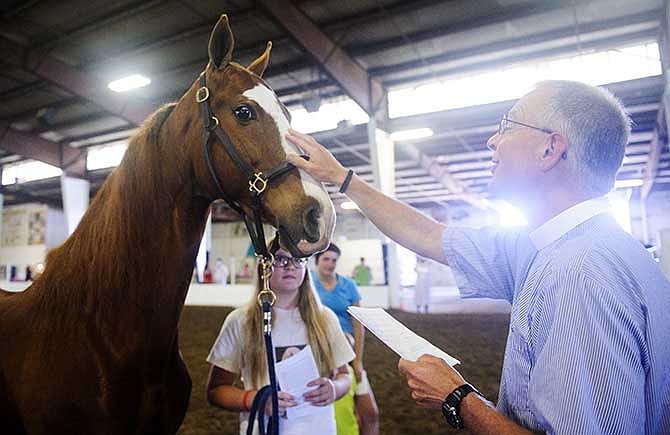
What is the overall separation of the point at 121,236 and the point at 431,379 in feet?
3.49

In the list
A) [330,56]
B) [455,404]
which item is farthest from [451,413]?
[330,56]

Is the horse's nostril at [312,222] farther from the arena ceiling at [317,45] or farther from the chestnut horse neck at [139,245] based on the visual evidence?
the arena ceiling at [317,45]

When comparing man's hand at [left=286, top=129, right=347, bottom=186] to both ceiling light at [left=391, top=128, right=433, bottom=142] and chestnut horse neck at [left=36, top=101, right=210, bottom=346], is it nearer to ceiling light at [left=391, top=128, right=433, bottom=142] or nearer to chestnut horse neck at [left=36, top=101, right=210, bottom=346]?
chestnut horse neck at [left=36, top=101, right=210, bottom=346]

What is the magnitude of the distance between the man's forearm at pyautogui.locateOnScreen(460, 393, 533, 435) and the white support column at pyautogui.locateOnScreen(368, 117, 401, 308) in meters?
10.0

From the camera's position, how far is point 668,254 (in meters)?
6.29

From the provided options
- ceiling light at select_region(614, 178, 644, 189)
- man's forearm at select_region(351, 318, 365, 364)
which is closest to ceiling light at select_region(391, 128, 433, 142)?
man's forearm at select_region(351, 318, 365, 364)

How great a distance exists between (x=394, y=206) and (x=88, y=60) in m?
10.7

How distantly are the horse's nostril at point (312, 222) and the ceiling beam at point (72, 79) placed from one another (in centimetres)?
1044

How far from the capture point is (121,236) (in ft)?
5.07

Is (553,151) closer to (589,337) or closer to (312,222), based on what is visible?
(589,337)

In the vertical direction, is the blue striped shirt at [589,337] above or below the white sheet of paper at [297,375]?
above

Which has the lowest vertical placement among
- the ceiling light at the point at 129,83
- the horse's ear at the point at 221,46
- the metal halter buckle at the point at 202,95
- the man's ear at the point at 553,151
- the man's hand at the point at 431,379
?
the man's hand at the point at 431,379

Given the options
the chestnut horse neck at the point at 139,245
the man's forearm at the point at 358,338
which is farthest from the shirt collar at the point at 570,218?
the man's forearm at the point at 358,338

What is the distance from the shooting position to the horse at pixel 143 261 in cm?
145
